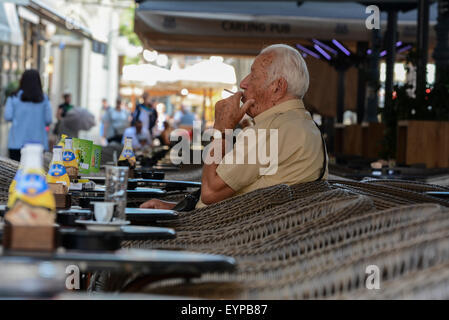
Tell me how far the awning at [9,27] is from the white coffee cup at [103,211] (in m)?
12.3

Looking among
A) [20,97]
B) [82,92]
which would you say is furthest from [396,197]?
[82,92]

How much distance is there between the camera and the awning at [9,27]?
1500 centimetres

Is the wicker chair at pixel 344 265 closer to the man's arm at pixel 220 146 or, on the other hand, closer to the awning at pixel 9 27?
the man's arm at pixel 220 146

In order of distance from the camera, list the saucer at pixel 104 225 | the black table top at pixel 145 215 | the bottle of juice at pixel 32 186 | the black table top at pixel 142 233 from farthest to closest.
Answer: the black table top at pixel 145 215
the saucer at pixel 104 225
the black table top at pixel 142 233
the bottle of juice at pixel 32 186

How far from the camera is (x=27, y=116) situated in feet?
38.6

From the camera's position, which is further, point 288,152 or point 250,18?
point 250,18

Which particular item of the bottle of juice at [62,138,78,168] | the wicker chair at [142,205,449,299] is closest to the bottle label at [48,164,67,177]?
the bottle of juice at [62,138,78,168]

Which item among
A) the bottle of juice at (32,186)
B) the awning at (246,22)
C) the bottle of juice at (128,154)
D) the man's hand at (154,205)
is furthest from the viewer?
the awning at (246,22)

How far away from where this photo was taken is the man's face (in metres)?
4.59

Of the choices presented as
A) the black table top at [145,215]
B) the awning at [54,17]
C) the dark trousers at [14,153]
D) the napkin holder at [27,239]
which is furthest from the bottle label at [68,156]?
the awning at [54,17]

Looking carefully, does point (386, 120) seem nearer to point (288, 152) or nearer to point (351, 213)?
point (288, 152)

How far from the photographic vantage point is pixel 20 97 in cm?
1188

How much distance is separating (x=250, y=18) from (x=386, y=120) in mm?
1949

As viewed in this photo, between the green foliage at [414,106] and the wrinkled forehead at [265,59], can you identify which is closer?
the wrinkled forehead at [265,59]
